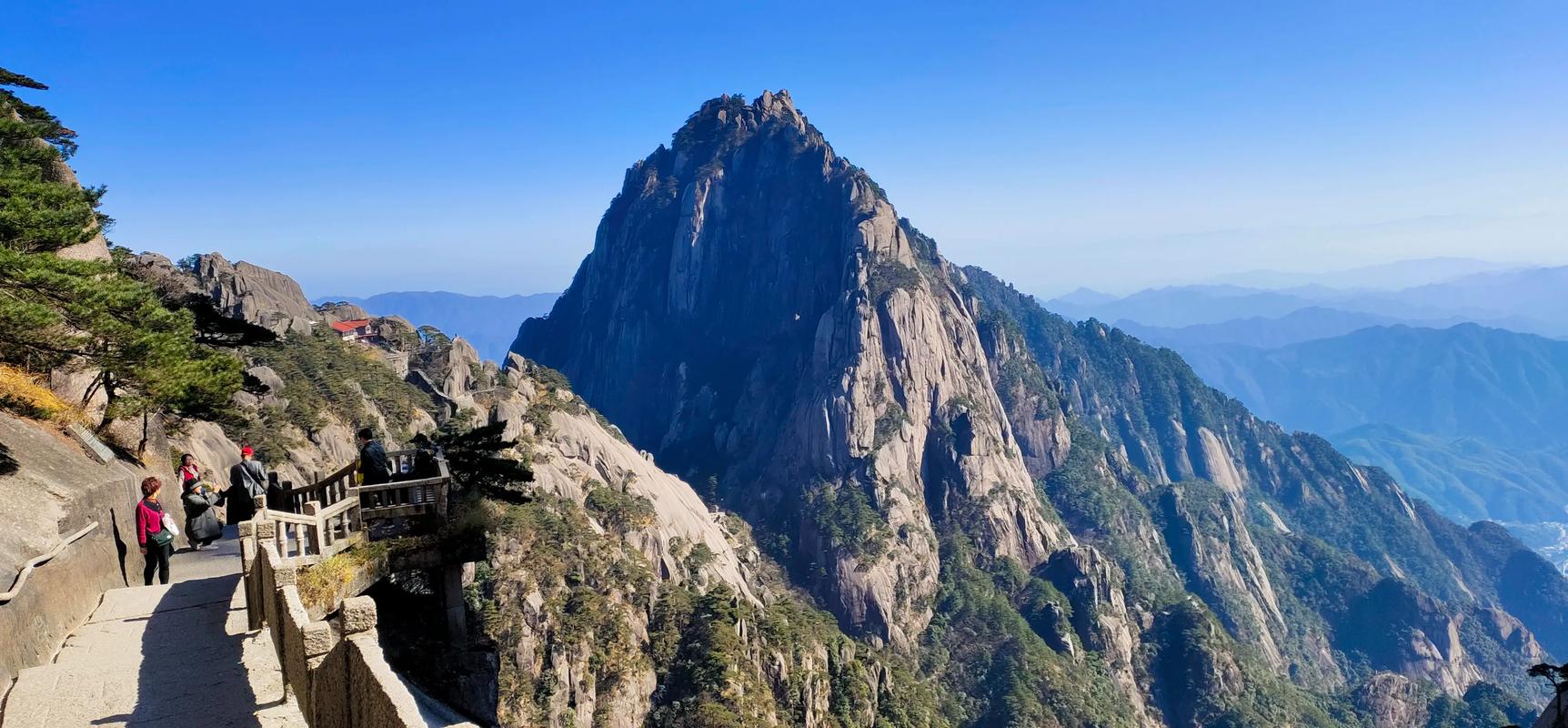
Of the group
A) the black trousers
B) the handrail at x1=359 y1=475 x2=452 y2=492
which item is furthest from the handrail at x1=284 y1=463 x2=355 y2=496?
the black trousers

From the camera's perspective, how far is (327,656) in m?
9.37

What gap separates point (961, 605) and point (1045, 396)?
77526mm

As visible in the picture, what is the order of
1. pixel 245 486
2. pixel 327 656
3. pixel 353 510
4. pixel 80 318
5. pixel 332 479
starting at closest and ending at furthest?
pixel 327 656, pixel 353 510, pixel 332 479, pixel 80 318, pixel 245 486

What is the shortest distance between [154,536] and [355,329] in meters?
87.3

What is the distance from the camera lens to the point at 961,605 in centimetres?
12281

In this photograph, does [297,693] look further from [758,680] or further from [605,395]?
[605,395]

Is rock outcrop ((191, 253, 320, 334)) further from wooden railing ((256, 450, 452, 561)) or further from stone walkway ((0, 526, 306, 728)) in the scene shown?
stone walkway ((0, 526, 306, 728))

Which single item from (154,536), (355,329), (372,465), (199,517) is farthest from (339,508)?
(355,329)

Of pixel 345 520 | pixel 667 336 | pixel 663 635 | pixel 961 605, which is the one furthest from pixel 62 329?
pixel 667 336

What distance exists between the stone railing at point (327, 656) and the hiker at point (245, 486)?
7.50 metres

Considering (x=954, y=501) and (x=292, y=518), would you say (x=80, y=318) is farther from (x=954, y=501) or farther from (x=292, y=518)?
(x=954, y=501)

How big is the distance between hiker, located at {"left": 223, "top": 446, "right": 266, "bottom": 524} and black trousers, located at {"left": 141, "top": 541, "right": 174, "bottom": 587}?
324cm

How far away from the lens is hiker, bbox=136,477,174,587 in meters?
17.5

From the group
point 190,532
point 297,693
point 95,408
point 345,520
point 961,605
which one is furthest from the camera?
point 961,605
